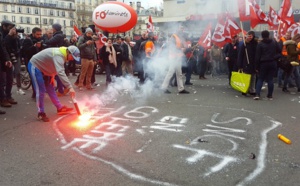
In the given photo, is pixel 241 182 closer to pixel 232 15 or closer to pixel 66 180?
pixel 66 180

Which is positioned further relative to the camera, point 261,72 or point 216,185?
point 261,72

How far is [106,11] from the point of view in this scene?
12.4 meters

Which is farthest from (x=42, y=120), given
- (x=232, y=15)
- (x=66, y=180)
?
(x=232, y=15)

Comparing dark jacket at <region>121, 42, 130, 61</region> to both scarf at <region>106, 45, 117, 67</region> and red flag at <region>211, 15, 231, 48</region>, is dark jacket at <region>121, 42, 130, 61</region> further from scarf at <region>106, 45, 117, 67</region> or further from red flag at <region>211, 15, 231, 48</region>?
red flag at <region>211, 15, 231, 48</region>

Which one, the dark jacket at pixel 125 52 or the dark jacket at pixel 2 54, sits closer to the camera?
the dark jacket at pixel 2 54

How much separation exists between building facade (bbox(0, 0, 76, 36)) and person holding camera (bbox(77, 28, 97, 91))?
250 feet

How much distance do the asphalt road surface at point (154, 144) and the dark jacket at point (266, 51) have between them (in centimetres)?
115

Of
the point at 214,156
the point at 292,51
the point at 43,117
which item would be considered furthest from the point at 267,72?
the point at 43,117

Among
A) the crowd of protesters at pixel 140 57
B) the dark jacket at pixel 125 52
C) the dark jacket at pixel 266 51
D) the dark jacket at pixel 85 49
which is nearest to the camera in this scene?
the crowd of protesters at pixel 140 57

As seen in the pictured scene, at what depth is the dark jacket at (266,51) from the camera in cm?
825

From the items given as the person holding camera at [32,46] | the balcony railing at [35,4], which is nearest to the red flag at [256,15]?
the person holding camera at [32,46]

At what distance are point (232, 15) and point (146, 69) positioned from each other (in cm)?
341

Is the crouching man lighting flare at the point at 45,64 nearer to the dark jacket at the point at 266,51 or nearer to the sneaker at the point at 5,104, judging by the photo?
the sneaker at the point at 5,104

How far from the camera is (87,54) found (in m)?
9.88
